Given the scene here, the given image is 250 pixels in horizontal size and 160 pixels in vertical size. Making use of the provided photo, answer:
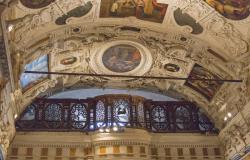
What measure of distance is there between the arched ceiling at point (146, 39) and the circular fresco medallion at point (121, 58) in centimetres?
22

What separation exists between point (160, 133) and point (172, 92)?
2323 mm

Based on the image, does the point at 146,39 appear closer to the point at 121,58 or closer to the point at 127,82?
the point at 121,58

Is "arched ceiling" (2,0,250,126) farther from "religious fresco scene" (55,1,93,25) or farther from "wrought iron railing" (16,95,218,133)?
"wrought iron railing" (16,95,218,133)

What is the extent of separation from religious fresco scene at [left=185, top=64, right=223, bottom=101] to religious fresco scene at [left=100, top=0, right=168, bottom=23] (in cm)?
341

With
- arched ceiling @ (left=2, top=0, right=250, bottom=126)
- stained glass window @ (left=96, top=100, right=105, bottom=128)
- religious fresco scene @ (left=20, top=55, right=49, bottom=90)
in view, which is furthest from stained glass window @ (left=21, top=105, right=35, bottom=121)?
stained glass window @ (left=96, top=100, right=105, bottom=128)

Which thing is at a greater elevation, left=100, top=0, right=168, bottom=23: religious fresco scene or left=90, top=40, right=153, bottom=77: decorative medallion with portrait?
left=100, top=0, right=168, bottom=23: religious fresco scene

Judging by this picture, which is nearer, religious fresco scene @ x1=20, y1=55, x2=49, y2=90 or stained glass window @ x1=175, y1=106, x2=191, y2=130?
religious fresco scene @ x1=20, y1=55, x2=49, y2=90

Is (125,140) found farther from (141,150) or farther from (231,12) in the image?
(231,12)

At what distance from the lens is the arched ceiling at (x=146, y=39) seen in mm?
13102

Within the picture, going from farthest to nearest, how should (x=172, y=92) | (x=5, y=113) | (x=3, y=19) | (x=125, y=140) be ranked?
(x=172, y=92), (x=125, y=140), (x=5, y=113), (x=3, y=19)

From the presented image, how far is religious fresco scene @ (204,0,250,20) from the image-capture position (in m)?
13.0

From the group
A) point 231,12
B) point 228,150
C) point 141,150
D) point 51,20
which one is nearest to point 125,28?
point 51,20

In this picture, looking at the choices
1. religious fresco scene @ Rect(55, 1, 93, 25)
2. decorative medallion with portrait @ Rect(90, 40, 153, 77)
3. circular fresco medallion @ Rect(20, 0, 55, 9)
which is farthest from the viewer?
decorative medallion with portrait @ Rect(90, 40, 153, 77)

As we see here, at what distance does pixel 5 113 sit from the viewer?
13.1m
